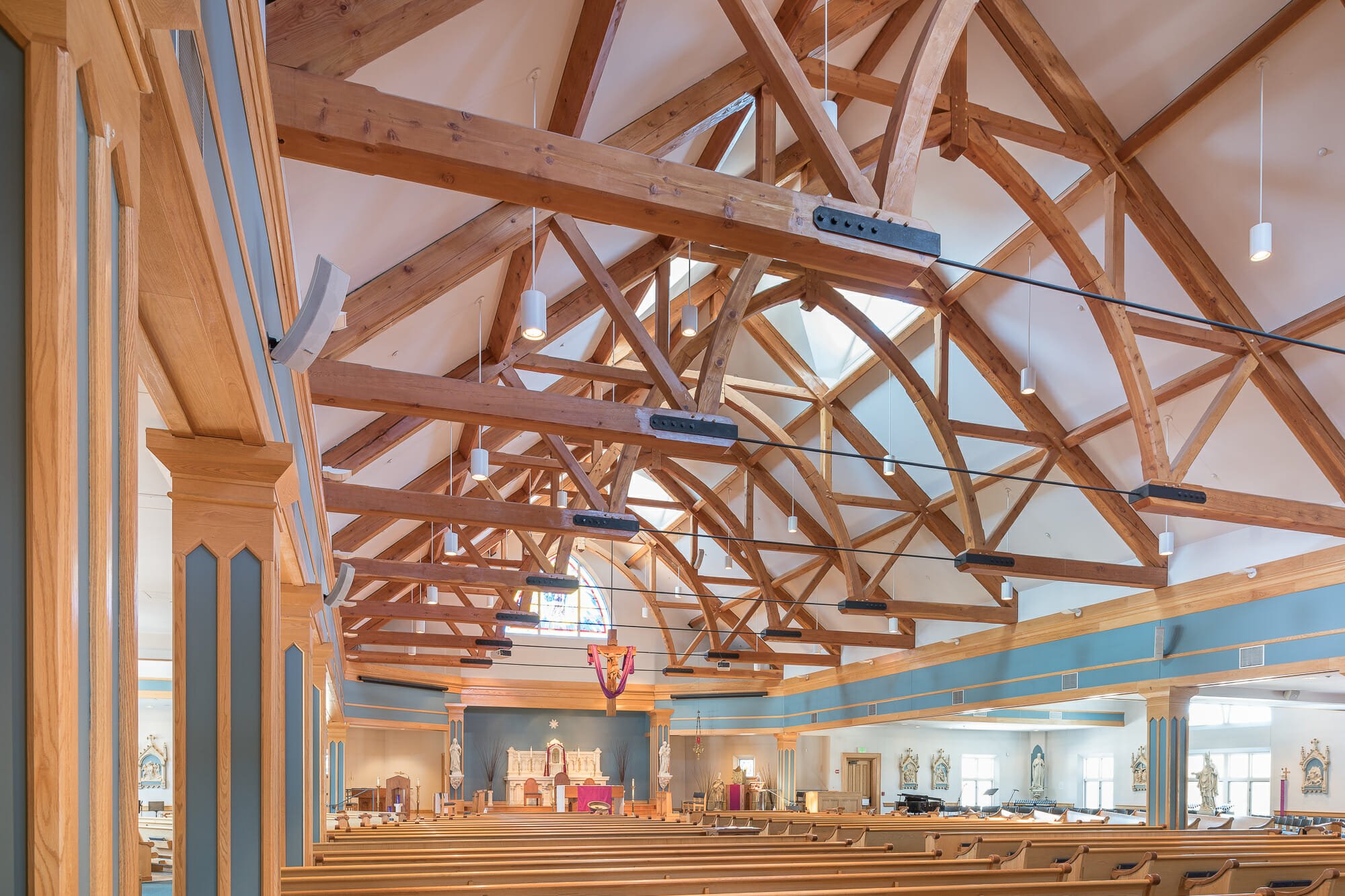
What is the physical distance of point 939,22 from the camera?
430cm

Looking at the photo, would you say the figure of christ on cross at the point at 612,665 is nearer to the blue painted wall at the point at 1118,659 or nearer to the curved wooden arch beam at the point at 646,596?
the curved wooden arch beam at the point at 646,596

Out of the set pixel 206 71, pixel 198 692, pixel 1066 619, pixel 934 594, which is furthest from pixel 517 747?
pixel 206 71

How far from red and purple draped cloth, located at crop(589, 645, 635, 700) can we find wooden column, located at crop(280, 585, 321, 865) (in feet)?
39.3

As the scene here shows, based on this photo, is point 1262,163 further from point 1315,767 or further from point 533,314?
point 1315,767

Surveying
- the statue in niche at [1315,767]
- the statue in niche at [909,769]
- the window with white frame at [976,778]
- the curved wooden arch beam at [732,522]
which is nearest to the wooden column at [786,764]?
the statue in niche at [909,769]

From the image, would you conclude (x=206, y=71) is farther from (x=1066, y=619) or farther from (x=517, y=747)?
(x=517, y=747)

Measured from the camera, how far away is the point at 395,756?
72.4ft

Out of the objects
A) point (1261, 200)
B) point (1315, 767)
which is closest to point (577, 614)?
point (1315, 767)

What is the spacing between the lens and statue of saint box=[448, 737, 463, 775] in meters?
21.3

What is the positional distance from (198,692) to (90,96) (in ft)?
9.99

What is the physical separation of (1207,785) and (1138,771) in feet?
4.26

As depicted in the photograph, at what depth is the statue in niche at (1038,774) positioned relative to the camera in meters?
21.9

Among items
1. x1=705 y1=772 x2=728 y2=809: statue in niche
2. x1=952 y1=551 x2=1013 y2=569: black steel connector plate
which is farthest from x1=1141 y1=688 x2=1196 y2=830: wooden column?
x1=705 y1=772 x2=728 y2=809: statue in niche

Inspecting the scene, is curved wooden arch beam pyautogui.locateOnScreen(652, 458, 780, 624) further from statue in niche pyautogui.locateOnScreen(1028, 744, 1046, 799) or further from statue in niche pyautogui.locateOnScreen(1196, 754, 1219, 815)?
statue in niche pyautogui.locateOnScreen(1028, 744, 1046, 799)
